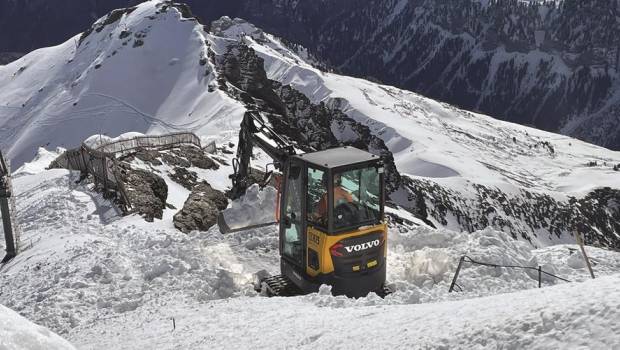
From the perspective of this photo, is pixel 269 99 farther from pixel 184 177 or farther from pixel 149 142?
pixel 184 177

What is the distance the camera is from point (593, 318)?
7.07 m

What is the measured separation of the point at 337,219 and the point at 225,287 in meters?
3.59

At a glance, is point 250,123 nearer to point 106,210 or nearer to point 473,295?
point 106,210

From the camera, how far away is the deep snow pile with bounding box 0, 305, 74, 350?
6.64 m

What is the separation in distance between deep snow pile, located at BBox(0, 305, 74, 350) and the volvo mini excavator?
668cm

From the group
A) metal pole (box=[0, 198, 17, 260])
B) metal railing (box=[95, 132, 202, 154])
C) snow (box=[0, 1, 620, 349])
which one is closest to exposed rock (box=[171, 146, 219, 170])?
snow (box=[0, 1, 620, 349])

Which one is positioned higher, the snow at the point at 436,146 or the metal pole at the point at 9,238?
the metal pole at the point at 9,238

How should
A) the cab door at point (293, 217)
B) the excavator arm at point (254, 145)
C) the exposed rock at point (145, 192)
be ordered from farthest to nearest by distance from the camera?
the exposed rock at point (145, 192), the excavator arm at point (254, 145), the cab door at point (293, 217)

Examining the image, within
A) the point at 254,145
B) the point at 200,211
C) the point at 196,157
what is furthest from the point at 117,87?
the point at 254,145

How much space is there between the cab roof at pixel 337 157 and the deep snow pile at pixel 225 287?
8.85 ft

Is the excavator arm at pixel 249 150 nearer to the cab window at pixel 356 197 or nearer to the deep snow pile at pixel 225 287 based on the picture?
the deep snow pile at pixel 225 287

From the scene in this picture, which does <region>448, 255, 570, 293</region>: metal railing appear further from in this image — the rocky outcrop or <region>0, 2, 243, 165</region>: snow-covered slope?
the rocky outcrop

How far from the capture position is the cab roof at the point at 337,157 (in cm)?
1277

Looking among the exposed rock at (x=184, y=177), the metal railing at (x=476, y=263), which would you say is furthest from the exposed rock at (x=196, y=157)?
the metal railing at (x=476, y=263)
